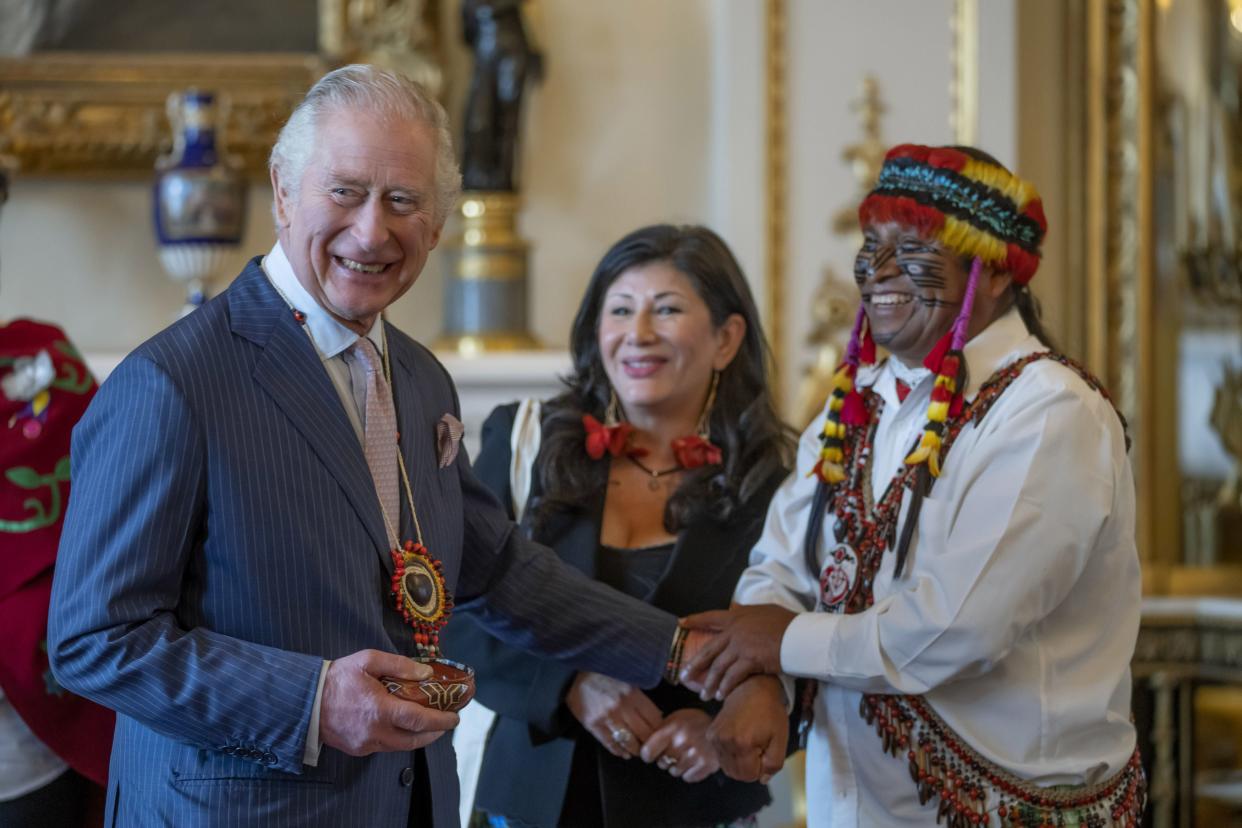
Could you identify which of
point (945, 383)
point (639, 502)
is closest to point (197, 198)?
point (639, 502)

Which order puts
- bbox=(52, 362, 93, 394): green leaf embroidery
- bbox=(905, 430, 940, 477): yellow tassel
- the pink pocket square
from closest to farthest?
the pink pocket square → bbox=(905, 430, 940, 477): yellow tassel → bbox=(52, 362, 93, 394): green leaf embroidery

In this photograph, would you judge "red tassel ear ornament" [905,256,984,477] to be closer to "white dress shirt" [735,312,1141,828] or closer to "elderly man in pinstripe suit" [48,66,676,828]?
"white dress shirt" [735,312,1141,828]

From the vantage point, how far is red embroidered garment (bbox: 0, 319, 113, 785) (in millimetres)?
2393

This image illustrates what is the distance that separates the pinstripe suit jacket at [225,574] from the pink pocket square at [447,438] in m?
0.22

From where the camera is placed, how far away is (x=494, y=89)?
14.7 ft

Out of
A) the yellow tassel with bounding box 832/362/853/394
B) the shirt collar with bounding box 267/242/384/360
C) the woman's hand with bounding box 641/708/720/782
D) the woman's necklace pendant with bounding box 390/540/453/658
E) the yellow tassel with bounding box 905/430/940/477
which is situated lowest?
the woman's hand with bounding box 641/708/720/782

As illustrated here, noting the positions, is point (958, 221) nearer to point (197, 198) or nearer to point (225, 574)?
point (225, 574)

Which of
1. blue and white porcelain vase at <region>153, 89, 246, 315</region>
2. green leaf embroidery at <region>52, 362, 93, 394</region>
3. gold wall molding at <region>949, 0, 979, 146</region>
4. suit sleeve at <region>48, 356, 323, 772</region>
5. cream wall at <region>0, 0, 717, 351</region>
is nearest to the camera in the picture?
suit sleeve at <region>48, 356, 323, 772</region>

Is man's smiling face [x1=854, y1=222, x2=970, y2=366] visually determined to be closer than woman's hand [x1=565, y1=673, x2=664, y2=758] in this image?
Yes

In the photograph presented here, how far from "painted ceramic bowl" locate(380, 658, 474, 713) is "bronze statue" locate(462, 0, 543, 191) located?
2839 millimetres

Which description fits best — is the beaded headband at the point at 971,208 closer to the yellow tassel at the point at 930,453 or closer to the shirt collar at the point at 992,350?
the shirt collar at the point at 992,350

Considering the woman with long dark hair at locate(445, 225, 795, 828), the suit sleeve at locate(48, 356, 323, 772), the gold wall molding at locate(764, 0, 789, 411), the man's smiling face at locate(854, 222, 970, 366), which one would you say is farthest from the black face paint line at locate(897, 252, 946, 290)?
the gold wall molding at locate(764, 0, 789, 411)

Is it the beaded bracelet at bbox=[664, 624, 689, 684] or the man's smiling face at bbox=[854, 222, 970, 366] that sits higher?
the man's smiling face at bbox=[854, 222, 970, 366]

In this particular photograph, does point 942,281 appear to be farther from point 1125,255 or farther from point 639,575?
point 1125,255
